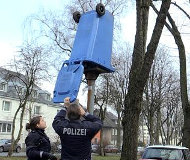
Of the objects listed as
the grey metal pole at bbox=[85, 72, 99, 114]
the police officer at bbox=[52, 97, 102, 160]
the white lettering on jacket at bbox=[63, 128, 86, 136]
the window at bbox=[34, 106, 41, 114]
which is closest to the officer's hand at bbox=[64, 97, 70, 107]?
the police officer at bbox=[52, 97, 102, 160]

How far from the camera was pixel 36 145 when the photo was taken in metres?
5.35

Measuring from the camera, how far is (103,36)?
20.2ft

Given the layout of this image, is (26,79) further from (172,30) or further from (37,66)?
(172,30)

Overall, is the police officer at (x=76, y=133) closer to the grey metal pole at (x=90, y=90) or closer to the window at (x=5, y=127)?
the grey metal pole at (x=90, y=90)

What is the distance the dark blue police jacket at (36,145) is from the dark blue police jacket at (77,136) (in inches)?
21.5

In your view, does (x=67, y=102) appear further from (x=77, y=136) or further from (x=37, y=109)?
(x=37, y=109)

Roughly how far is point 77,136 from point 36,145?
0.86 meters

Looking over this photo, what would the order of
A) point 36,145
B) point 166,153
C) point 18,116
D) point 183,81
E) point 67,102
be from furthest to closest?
point 18,116 < point 183,81 < point 166,153 < point 36,145 < point 67,102

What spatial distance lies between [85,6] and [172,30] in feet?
37.3

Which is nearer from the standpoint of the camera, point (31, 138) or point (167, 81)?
point (31, 138)

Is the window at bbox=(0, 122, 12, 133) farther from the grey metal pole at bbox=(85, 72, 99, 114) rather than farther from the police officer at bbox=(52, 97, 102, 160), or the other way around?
the police officer at bbox=(52, 97, 102, 160)

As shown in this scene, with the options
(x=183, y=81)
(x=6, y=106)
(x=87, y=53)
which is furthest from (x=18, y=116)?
(x=87, y=53)

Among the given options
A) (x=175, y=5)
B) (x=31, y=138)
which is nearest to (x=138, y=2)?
(x=31, y=138)

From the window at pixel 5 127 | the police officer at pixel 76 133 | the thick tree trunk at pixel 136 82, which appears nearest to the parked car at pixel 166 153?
the thick tree trunk at pixel 136 82
